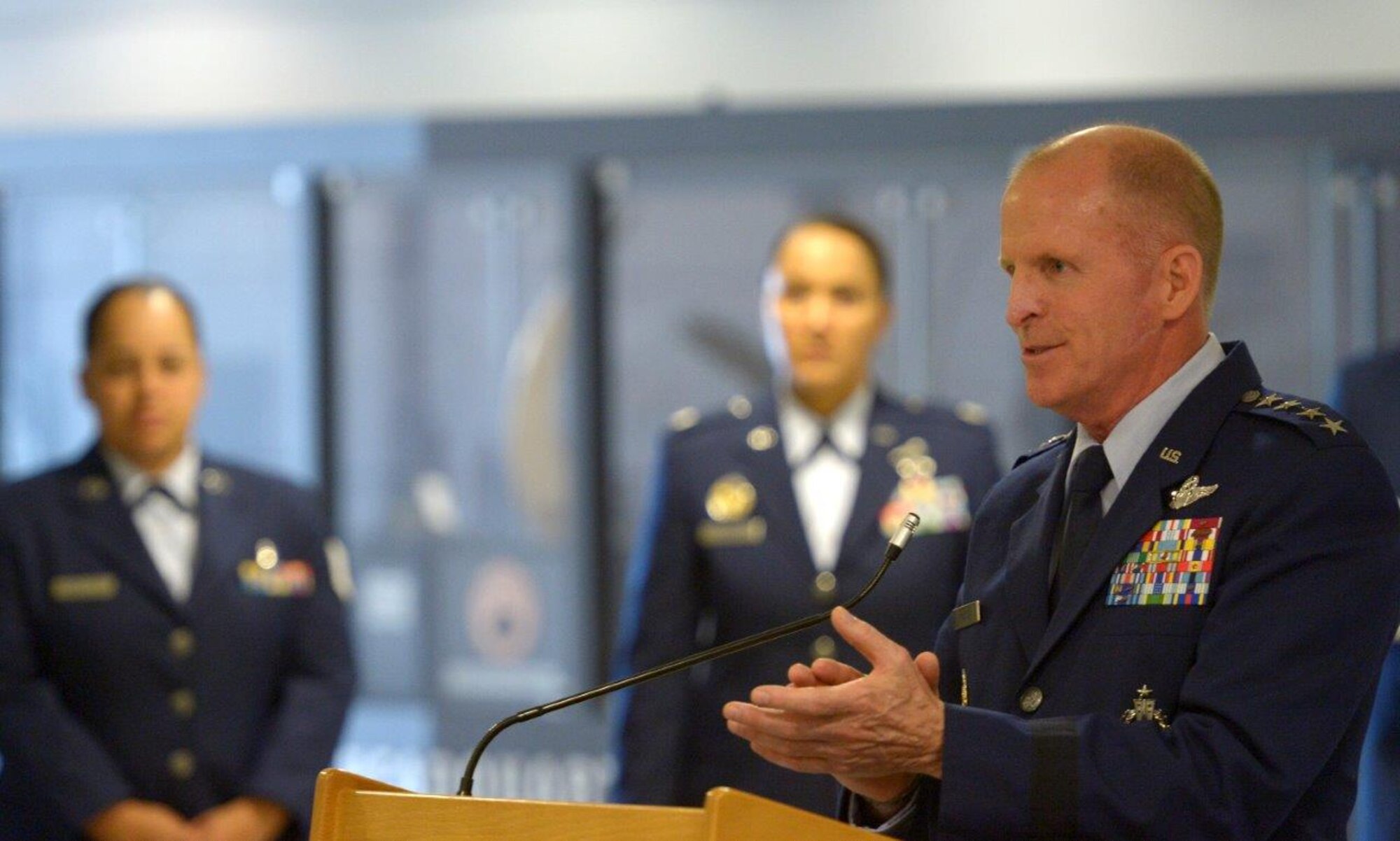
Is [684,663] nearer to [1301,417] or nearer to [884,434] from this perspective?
[1301,417]

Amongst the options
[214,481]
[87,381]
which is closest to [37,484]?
[87,381]

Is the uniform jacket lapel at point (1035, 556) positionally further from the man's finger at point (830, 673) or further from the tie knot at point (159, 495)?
the tie knot at point (159, 495)

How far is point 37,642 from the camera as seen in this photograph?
3.42m

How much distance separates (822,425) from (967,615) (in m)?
1.60

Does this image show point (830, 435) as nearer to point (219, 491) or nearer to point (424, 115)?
point (219, 491)

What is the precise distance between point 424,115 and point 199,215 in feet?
2.39

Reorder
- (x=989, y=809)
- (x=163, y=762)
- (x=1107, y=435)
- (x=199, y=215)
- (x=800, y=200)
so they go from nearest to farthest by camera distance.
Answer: (x=989, y=809), (x=1107, y=435), (x=163, y=762), (x=800, y=200), (x=199, y=215)

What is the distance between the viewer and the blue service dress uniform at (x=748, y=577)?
130 inches

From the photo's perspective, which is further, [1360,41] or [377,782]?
[1360,41]

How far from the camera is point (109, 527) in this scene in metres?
3.48

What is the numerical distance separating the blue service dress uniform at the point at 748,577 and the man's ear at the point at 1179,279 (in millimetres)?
1435

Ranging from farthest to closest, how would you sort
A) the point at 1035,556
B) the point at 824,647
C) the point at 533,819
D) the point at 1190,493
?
the point at 824,647 < the point at 1035,556 < the point at 1190,493 < the point at 533,819

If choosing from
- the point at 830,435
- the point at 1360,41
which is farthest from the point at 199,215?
the point at 1360,41

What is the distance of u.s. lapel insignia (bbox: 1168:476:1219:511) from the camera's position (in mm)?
1842
